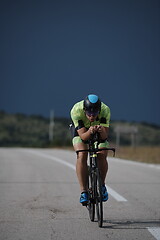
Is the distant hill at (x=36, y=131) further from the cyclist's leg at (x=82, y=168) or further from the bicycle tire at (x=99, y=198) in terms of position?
the bicycle tire at (x=99, y=198)

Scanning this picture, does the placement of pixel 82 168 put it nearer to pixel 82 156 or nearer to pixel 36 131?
pixel 82 156

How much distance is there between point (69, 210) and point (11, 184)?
12.3 feet

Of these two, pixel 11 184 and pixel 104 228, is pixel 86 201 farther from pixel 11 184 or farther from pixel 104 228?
pixel 11 184

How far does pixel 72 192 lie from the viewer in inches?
365

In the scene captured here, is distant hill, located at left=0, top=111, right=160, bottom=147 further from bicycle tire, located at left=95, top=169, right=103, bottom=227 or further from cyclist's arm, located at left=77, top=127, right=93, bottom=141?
bicycle tire, located at left=95, top=169, right=103, bottom=227

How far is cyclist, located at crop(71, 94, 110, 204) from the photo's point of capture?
6.08 m

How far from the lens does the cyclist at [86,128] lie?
6078 millimetres

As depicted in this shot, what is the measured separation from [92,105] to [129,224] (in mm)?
1660

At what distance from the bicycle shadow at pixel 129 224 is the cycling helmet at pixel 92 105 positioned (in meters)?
1.48

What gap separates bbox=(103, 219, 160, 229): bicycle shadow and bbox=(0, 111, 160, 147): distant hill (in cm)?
8195

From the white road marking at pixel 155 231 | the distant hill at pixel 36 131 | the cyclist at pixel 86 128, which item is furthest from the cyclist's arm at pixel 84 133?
the distant hill at pixel 36 131

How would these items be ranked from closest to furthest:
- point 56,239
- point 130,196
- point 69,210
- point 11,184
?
point 56,239
point 69,210
point 130,196
point 11,184

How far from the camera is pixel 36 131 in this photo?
365ft

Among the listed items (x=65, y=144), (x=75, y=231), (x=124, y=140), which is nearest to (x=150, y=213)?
(x=75, y=231)
